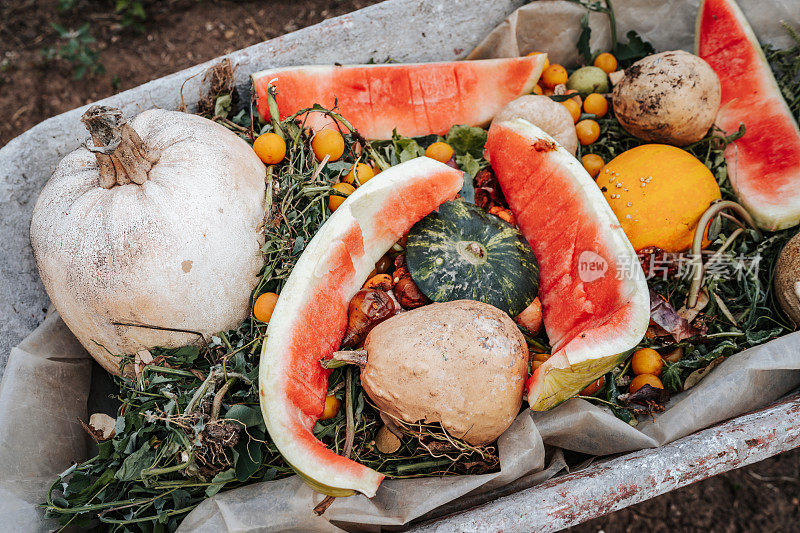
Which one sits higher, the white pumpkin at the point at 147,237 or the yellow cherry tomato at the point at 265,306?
the white pumpkin at the point at 147,237

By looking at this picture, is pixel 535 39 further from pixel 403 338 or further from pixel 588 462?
pixel 588 462

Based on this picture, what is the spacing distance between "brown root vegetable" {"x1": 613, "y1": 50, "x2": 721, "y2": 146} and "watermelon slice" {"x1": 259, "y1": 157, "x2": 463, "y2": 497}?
91 centimetres

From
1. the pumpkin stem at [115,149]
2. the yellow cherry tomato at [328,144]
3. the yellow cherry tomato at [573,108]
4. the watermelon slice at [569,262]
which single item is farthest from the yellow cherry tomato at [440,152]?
the pumpkin stem at [115,149]

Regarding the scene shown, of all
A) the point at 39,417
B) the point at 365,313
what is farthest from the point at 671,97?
the point at 39,417

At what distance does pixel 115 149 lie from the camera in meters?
1.70

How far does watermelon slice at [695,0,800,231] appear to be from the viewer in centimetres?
225

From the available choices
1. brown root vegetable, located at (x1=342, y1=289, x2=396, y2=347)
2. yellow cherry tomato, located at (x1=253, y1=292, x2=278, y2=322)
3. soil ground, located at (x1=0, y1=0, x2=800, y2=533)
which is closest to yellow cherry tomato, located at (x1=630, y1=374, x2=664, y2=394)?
brown root vegetable, located at (x1=342, y1=289, x2=396, y2=347)

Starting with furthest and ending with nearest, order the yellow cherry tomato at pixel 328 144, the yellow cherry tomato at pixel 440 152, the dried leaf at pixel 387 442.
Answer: the yellow cherry tomato at pixel 440 152
the yellow cherry tomato at pixel 328 144
the dried leaf at pixel 387 442

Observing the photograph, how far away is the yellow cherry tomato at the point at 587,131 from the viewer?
246cm

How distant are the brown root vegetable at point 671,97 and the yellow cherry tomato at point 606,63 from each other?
0.98 ft

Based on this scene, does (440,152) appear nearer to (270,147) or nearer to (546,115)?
(546,115)

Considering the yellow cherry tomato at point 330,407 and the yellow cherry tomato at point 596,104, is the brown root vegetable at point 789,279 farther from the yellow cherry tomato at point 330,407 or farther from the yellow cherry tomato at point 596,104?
the yellow cherry tomato at point 330,407

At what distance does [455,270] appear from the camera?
193 cm

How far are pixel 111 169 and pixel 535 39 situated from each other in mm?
2059
